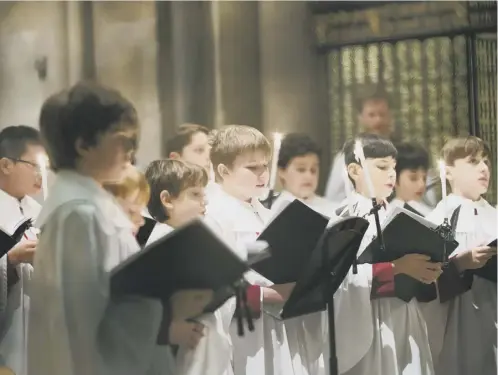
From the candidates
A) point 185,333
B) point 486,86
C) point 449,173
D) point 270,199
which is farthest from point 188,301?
point 486,86

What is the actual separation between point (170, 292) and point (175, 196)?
20 centimetres

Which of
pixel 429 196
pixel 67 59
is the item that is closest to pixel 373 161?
pixel 429 196

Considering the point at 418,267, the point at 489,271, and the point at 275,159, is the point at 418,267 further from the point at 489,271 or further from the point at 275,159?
the point at 275,159

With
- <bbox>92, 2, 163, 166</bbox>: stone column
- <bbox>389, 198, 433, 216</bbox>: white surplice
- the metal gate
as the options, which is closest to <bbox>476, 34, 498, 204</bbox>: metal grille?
the metal gate

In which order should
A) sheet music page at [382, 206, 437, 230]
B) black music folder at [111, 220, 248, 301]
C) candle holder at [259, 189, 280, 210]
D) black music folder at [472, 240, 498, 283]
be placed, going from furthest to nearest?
black music folder at [472, 240, 498, 283]
sheet music page at [382, 206, 437, 230]
candle holder at [259, 189, 280, 210]
black music folder at [111, 220, 248, 301]

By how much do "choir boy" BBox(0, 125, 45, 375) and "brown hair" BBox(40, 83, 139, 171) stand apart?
0.12 feet

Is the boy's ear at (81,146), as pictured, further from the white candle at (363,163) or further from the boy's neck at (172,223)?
the white candle at (363,163)

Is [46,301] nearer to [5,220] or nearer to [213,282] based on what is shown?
[5,220]

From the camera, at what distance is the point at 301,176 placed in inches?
71.6

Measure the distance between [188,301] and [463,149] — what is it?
79cm

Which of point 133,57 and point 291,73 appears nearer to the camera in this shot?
point 133,57

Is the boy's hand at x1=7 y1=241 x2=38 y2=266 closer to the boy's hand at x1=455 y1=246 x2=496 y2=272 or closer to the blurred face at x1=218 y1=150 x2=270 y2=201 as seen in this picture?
the blurred face at x1=218 y1=150 x2=270 y2=201

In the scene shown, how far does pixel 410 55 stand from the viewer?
6.33ft

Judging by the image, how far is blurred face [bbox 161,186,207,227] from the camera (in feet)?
5.48
